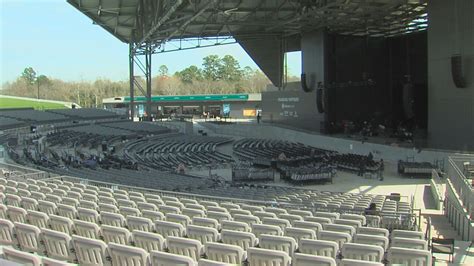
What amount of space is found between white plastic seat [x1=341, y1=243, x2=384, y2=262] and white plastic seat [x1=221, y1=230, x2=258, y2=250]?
123 cm

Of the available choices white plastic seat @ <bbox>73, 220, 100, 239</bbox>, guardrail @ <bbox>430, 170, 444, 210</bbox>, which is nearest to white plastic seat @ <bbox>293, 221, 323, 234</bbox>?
white plastic seat @ <bbox>73, 220, 100, 239</bbox>

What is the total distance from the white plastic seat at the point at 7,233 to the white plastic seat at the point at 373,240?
15.5 feet

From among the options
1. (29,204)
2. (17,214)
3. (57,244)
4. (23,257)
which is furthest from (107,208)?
A: (23,257)

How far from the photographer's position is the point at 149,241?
6.00 m

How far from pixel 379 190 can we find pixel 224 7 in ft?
80.3

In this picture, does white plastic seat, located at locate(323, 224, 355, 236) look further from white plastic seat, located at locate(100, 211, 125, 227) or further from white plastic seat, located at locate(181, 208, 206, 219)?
white plastic seat, located at locate(100, 211, 125, 227)

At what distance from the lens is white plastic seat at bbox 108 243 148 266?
489 centimetres

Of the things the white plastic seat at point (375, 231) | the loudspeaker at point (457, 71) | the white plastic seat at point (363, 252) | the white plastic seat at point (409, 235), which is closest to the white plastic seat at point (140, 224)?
the white plastic seat at point (363, 252)

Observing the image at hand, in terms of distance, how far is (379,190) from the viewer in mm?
22984

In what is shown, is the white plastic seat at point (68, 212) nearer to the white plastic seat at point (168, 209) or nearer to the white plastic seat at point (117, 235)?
the white plastic seat at point (168, 209)

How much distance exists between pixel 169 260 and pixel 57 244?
199cm

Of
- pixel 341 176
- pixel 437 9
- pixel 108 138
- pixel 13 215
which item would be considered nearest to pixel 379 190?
pixel 341 176

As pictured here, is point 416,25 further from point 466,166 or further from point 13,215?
point 13,215

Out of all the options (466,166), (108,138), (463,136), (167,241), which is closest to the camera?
(167,241)
